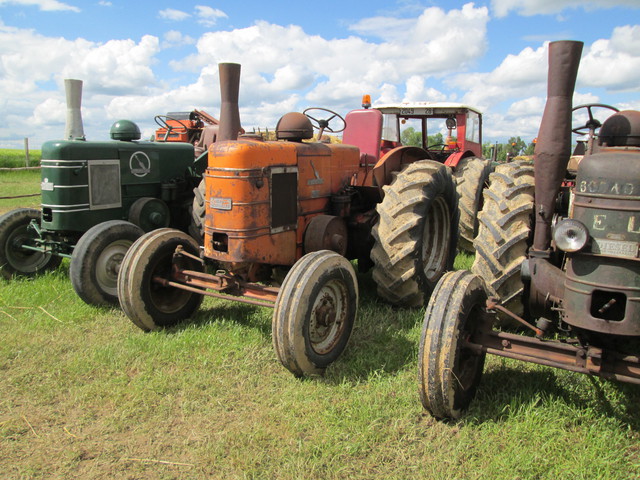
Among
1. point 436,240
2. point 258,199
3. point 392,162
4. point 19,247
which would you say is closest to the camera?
point 258,199

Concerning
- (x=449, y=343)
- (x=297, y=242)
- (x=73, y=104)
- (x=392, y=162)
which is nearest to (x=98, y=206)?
(x=297, y=242)

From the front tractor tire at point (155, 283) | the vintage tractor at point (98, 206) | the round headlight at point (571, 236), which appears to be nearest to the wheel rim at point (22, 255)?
the vintage tractor at point (98, 206)

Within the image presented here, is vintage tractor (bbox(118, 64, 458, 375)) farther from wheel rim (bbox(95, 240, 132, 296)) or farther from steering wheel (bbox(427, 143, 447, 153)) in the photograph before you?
steering wheel (bbox(427, 143, 447, 153))

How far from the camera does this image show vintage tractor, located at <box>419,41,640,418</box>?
2.44m

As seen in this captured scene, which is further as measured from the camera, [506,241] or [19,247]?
[19,247]

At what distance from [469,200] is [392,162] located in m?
1.71

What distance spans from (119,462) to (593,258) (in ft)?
8.57

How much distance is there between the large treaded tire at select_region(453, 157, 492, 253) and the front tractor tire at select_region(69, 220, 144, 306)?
13.3 ft

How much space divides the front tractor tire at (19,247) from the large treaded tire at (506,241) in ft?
16.4

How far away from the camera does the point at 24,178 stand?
64.3ft

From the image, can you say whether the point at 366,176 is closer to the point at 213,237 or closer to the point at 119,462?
the point at 213,237

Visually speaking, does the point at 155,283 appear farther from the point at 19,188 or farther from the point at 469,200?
the point at 19,188

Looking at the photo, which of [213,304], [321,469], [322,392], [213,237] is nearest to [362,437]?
[321,469]

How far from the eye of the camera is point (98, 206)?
5785 millimetres
